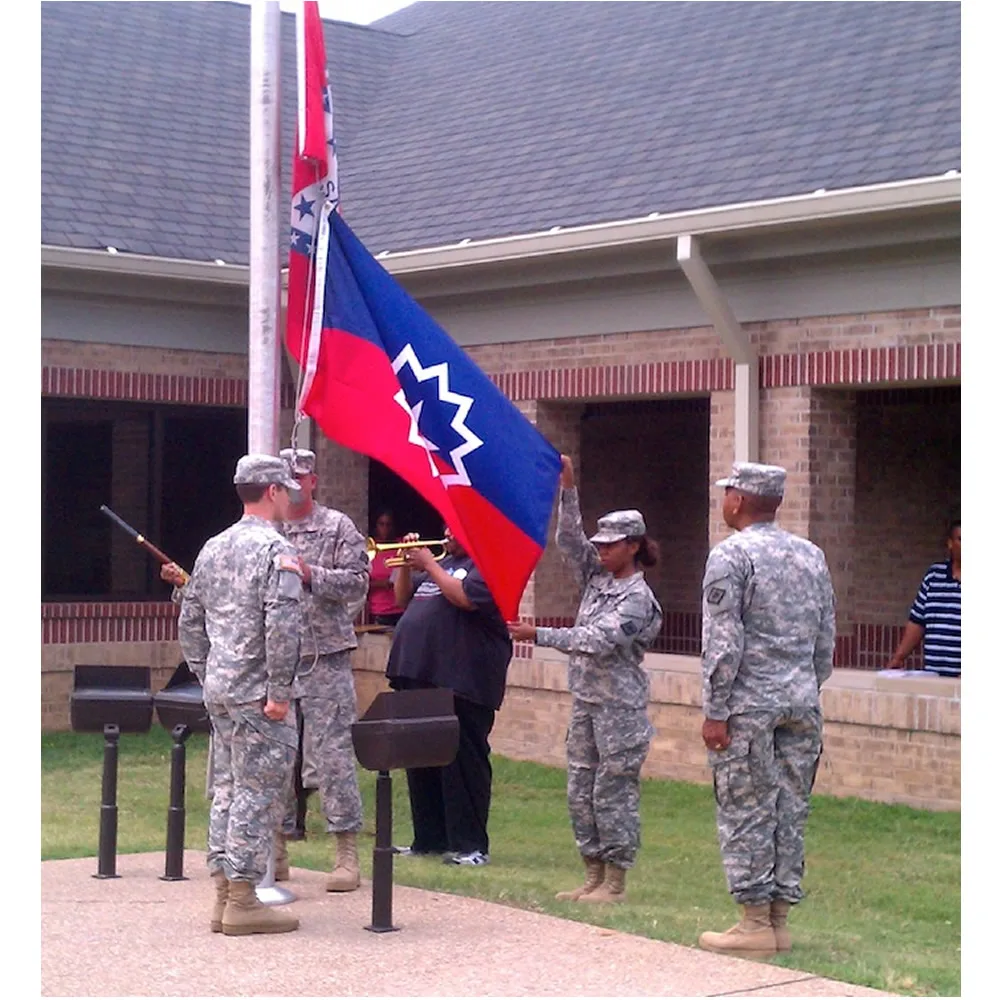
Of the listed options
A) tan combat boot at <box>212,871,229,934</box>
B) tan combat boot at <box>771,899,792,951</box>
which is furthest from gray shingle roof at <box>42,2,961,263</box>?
tan combat boot at <box>212,871,229,934</box>

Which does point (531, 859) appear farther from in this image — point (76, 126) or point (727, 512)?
point (76, 126)

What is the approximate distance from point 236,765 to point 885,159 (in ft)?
21.4

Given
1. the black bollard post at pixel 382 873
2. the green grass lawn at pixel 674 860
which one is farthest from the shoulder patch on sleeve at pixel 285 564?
the green grass lawn at pixel 674 860

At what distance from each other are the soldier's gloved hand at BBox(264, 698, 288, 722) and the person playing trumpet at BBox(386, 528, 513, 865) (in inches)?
82.8

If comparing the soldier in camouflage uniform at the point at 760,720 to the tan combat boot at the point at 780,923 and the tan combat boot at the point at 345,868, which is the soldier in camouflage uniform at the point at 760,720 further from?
the tan combat boot at the point at 345,868

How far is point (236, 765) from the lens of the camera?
24.3 ft

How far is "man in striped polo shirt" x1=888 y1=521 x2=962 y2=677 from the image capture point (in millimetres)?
11406

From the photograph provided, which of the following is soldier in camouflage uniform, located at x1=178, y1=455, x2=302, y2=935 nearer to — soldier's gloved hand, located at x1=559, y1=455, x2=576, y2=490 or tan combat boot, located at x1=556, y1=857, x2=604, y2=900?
tan combat boot, located at x1=556, y1=857, x2=604, y2=900

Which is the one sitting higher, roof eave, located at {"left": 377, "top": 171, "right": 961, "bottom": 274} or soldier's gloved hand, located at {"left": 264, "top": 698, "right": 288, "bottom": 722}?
roof eave, located at {"left": 377, "top": 171, "right": 961, "bottom": 274}

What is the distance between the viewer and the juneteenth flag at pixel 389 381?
811 cm

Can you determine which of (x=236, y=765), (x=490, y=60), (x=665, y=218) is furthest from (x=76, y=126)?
(x=236, y=765)

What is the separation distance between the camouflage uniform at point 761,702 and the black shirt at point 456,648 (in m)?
2.45

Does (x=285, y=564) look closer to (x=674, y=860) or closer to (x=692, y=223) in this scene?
(x=674, y=860)

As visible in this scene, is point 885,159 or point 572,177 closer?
point 885,159
